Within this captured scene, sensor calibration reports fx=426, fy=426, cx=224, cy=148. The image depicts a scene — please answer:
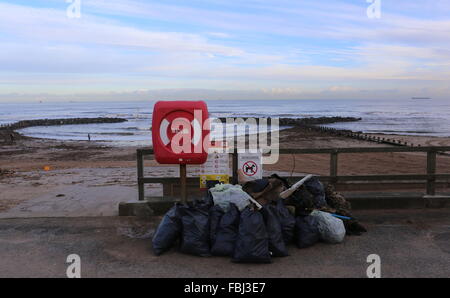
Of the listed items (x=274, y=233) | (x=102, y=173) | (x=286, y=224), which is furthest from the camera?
(x=102, y=173)

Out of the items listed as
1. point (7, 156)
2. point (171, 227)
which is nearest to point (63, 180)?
point (171, 227)

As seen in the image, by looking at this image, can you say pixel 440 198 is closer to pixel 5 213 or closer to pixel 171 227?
pixel 171 227

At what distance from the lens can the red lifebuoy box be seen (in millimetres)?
5477

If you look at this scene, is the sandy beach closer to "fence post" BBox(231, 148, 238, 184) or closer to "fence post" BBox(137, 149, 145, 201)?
"fence post" BBox(137, 149, 145, 201)

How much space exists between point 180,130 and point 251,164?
1501mm

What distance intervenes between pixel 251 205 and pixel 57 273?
231cm

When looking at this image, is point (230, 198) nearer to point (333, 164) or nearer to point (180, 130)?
point (180, 130)

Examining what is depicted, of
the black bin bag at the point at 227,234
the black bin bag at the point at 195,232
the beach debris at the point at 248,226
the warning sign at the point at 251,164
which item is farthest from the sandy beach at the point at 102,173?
the black bin bag at the point at 227,234

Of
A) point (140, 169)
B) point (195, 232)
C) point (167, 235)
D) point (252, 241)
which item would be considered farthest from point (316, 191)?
point (140, 169)

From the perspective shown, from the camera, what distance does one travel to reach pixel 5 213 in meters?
7.15

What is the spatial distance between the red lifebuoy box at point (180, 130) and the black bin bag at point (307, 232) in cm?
154

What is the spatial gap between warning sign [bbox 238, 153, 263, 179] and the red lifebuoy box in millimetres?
1083

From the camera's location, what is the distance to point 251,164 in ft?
21.4
